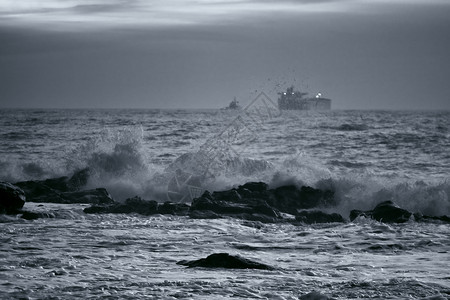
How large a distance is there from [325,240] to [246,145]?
23.5m

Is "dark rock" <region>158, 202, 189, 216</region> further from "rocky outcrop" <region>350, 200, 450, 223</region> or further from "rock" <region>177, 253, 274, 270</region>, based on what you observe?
"rock" <region>177, 253, 274, 270</region>

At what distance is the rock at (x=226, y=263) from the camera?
7.73 meters

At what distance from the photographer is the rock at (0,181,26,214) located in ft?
40.0

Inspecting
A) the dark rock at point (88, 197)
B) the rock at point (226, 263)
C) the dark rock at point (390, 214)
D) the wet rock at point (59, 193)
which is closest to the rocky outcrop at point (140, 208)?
the dark rock at point (88, 197)

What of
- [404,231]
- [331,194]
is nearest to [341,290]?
[404,231]

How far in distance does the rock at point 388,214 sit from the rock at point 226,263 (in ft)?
17.0

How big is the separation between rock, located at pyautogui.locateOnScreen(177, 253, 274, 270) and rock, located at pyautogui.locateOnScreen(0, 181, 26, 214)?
18.0ft

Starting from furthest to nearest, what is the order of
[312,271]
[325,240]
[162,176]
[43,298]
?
[162,176]
[325,240]
[312,271]
[43,298]

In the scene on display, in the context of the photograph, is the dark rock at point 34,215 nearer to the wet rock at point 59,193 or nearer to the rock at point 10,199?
the rock at point 10,199

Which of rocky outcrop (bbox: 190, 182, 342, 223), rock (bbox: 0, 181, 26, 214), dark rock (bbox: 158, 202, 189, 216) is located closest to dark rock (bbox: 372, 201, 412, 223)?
rocky outcrop (bbox: 190, 182, 342, 223)

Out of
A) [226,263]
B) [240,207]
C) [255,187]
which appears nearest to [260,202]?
[240,207]

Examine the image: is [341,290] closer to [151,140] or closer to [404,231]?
[404,231]

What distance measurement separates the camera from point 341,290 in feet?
21.9

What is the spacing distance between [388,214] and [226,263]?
568cm
